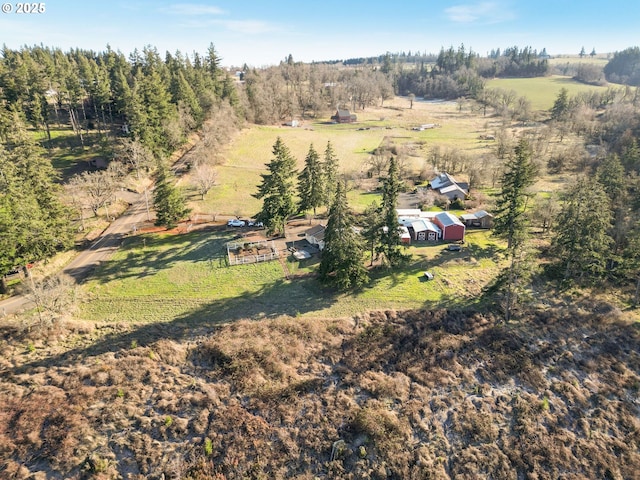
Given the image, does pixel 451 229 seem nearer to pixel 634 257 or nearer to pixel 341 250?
pixel 634 257

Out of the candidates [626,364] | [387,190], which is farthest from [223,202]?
[626,364]

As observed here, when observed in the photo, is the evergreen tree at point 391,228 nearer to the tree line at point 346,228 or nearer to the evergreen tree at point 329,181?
the tree line at point 346,228

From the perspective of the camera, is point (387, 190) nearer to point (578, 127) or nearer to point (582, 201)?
point (582, 201)

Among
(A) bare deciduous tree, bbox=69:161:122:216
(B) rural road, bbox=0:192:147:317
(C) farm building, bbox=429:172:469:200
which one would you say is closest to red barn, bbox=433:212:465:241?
(C) farm building, bbox=429:172:469:200

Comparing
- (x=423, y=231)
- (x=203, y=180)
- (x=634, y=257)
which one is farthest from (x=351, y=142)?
(x=634, y=257)

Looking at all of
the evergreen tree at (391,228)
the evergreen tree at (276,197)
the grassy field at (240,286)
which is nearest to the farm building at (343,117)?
→ the evergreen tree at (276,197)
